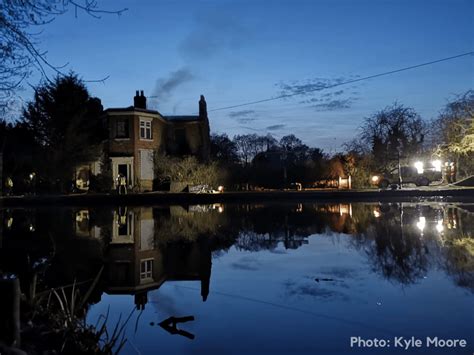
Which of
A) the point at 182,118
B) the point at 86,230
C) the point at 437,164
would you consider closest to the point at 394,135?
the point at 437,164

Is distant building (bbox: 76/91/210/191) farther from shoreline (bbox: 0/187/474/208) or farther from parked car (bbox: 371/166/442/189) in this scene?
parked car (bbox: 371/166/442/189)

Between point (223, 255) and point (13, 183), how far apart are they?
31.2 metres

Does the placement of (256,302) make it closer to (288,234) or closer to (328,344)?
(328,344)

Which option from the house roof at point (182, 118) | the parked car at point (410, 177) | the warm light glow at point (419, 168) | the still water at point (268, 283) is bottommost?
the still water at point (268, 283)

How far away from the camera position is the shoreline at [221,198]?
25188 mm

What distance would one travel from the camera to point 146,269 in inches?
280

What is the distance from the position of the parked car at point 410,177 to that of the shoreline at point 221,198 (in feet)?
34.0

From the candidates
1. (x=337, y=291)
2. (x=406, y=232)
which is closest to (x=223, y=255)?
(x=337, y=291)

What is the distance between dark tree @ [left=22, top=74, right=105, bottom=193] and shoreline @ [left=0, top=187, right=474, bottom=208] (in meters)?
3.58

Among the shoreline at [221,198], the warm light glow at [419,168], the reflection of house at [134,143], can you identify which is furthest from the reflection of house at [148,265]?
the warm light glow at [419,168]

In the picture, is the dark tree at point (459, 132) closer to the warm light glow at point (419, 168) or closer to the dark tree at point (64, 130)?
the warm light glow at point (419, 168)

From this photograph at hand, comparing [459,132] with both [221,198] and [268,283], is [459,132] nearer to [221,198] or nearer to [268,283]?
[221,198]

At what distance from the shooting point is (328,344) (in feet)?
12.5

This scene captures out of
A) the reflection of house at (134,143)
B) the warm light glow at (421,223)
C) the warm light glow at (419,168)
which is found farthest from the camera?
the warm light glow at (419,168)
